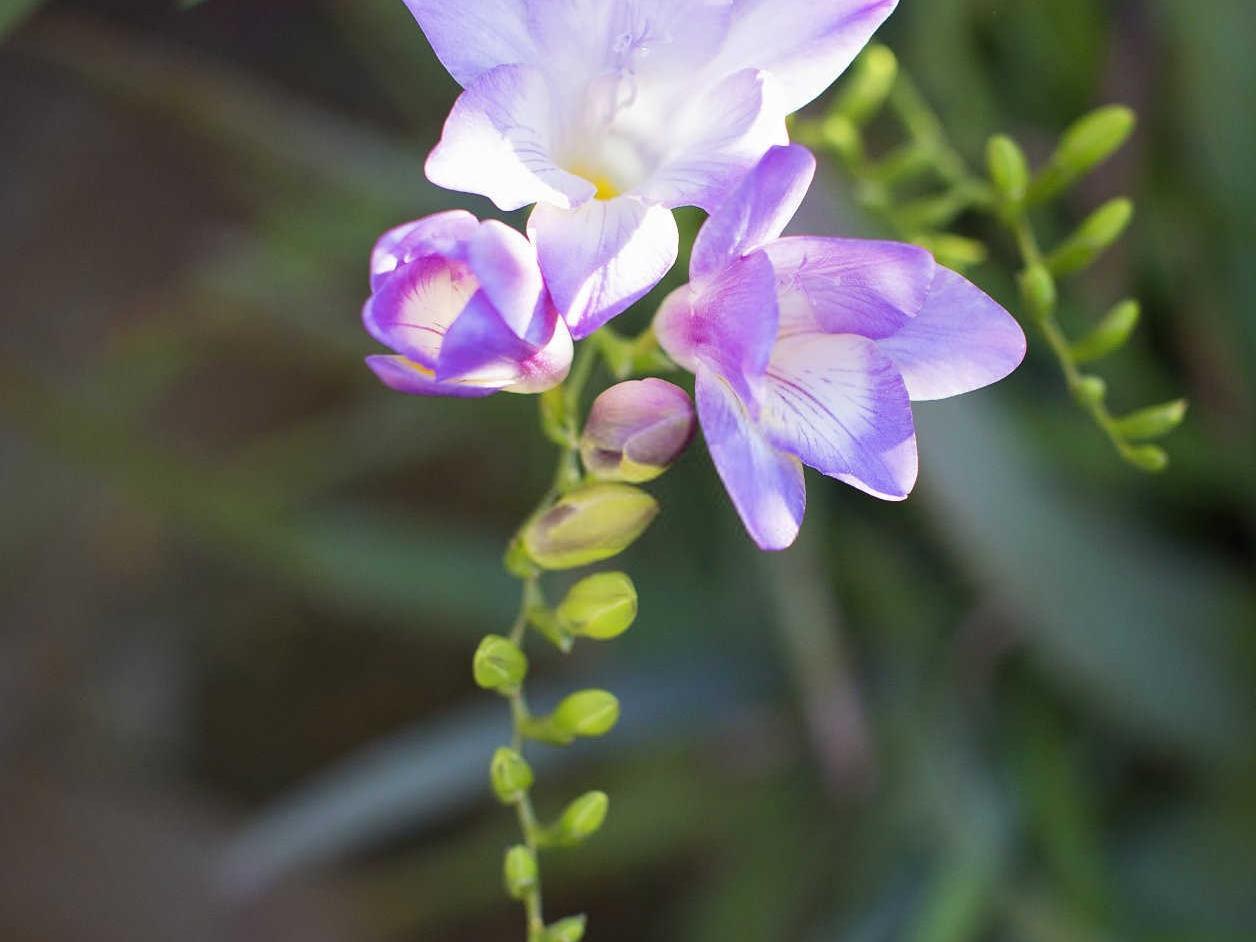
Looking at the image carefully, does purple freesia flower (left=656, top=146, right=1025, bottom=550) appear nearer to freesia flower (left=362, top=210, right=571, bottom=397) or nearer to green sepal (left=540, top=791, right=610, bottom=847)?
freesia flower (left=362, top=210, right=571, bottom=397)

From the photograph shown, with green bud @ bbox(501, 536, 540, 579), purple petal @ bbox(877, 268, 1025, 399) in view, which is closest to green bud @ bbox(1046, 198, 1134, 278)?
purple petal @ bbox(877, 268, 1025, 399)

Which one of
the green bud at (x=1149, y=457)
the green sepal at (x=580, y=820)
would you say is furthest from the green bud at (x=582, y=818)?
the green bud at (x=1149, y=457)

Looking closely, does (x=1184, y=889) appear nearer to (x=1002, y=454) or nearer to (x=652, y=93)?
(x=1002, y=454)

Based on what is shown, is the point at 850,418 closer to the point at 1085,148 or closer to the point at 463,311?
the point at 463,311

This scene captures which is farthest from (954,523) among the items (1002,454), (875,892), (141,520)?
(141,520)

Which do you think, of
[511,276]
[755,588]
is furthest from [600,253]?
[755,588]
